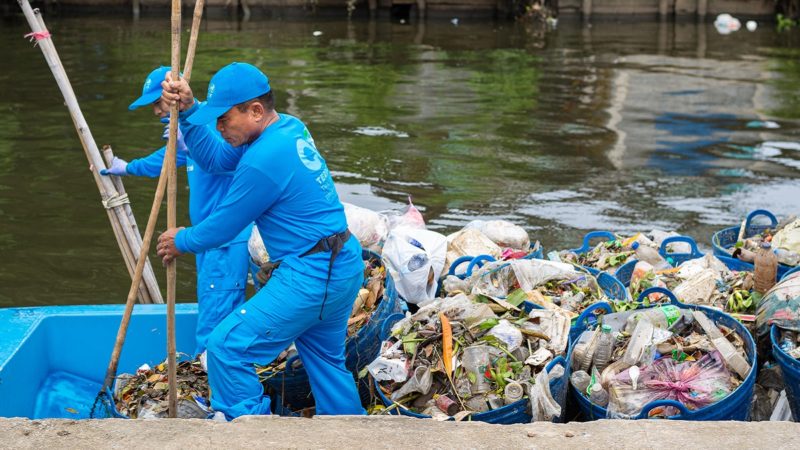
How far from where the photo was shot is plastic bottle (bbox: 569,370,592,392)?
14.5ft

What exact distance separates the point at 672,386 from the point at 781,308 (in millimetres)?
826

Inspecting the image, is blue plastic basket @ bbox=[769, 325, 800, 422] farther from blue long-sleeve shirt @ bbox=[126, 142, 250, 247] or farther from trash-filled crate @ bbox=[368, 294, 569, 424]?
blue long-sleeve shirt @ bbox=[126, 142, 250, 247]

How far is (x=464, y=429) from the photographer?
3588 millimetres

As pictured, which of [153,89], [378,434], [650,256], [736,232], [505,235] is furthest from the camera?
[736,232]

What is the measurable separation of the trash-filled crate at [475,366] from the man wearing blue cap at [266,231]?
463 mm

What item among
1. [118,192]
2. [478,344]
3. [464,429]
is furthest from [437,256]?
[464,429]

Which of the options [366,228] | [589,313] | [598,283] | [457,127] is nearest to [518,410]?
[589,313]

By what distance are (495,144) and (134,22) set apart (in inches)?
506

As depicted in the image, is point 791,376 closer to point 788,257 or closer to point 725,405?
point 725,405

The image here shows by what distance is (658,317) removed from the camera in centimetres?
466

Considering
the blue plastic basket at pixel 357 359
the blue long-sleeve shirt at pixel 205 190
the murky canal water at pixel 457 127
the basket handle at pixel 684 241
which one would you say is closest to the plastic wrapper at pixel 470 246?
the basket handle at pixel 684 241

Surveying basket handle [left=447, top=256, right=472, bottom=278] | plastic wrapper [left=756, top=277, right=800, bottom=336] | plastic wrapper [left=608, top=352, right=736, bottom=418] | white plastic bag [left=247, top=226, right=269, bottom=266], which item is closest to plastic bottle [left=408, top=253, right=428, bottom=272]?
basket handle [left=447, top=256, right=472, bottom=278]

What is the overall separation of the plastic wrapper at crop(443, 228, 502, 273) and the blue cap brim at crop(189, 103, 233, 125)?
7.67 ft

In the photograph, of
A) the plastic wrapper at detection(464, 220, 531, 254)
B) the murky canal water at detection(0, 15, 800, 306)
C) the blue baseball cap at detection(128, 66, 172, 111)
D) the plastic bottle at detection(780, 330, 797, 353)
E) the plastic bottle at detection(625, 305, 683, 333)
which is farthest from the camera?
the murky canal water at detection(0, 15, 800, 306)
